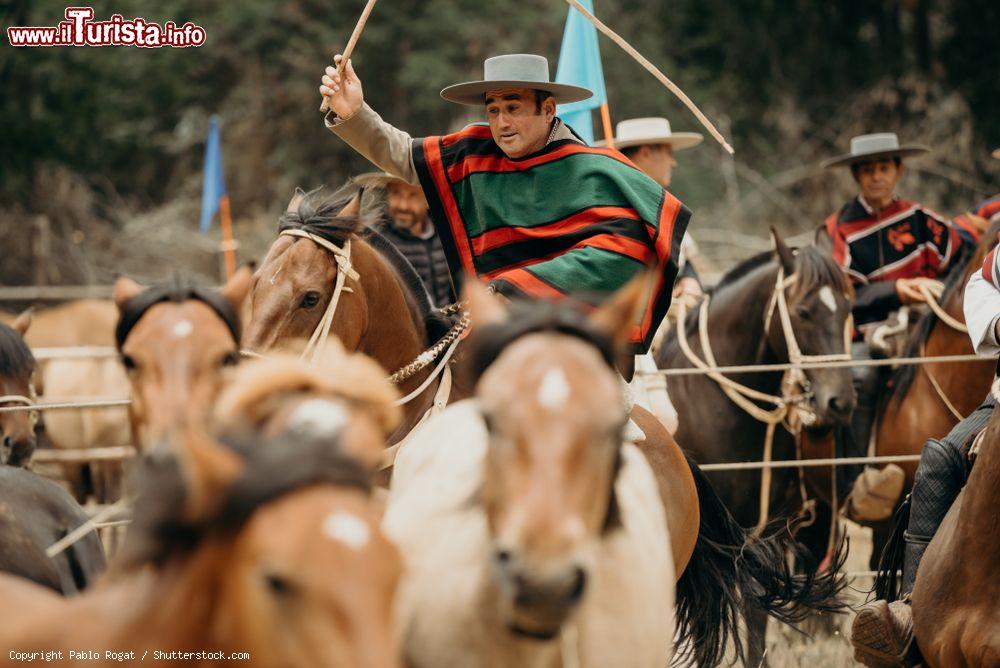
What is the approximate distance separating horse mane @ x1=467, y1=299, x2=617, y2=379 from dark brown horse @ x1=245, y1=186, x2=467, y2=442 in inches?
74.3

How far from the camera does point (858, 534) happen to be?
35.6 ft

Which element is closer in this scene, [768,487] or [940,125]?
[768,487]

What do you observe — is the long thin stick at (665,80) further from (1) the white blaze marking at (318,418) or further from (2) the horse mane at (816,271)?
(2) the horse mane at (816,271)

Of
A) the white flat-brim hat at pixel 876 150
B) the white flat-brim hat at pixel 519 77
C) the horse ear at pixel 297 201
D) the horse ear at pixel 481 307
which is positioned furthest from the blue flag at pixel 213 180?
the horse ear at pixel 481 307

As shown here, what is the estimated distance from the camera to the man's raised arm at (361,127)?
536cm

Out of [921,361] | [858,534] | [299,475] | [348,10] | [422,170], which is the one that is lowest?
[858,534]

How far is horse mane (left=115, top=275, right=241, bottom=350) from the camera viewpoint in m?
4.03

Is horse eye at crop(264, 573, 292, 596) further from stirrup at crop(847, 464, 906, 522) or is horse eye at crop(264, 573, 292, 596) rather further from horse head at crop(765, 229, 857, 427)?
stirrup at crop(847, 464, 906, 522)

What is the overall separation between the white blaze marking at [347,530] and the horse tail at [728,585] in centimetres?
319

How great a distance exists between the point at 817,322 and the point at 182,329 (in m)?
4.88

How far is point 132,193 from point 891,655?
19.8 m

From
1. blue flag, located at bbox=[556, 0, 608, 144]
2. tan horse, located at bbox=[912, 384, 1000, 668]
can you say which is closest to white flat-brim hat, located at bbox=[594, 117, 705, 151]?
blue flag, located at bbox=[556, 0, 608, 144]

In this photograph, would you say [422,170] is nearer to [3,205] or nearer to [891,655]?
[891,655]

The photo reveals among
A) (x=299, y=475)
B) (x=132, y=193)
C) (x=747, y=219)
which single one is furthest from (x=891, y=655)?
(x=132, y=193)
